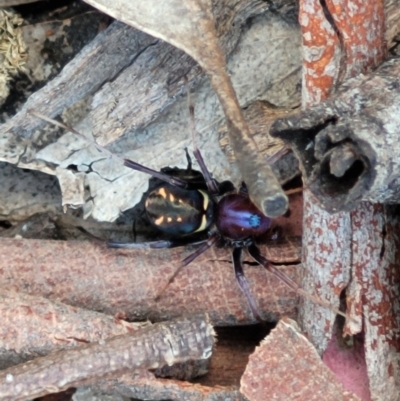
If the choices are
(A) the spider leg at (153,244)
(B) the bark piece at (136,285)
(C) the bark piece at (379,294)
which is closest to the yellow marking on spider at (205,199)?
(A) the spider leg at (153,244)

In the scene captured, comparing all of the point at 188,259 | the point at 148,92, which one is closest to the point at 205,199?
the point at 188,259

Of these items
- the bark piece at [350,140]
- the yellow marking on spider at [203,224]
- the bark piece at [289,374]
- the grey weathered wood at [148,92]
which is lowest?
the bark piece at [289,374]

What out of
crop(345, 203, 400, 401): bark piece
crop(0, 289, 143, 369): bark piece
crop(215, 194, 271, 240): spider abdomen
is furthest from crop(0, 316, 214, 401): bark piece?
crop(215, 194, 271, 240): spider abdomen

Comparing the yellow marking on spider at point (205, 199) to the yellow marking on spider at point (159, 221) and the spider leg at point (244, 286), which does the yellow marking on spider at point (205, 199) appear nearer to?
the yellow marking on spider at point (159, 221)

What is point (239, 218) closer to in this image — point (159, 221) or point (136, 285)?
point (159, 221)

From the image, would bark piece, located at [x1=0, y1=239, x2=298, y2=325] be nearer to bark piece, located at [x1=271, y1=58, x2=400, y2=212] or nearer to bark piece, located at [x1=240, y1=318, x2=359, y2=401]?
bark piece, located at [x1=240, y1=318, x2=359, y2=401]

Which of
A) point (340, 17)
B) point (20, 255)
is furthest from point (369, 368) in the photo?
point (20, 255)
